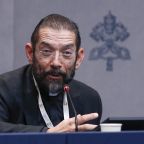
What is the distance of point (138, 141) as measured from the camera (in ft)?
10.5

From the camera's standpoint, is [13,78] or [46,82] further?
A: [13,78]

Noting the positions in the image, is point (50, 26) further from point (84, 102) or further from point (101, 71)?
point (101, 71)

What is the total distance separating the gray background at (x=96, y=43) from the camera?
5.81 metres

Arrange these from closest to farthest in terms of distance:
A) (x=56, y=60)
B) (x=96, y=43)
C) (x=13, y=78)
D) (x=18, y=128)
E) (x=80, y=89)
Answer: (x=18, y=128)
(x=56, y=60)
(x=13, y=78)
(x=80, y=89)
(x=96, y=43)

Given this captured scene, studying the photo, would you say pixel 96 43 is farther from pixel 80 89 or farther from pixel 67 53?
pixel 67 53

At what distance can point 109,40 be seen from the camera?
593 cm

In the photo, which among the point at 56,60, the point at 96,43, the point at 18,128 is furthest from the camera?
the point at 96,43

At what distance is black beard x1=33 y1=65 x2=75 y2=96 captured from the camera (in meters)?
4.00

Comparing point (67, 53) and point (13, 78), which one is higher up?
point (67, 53)

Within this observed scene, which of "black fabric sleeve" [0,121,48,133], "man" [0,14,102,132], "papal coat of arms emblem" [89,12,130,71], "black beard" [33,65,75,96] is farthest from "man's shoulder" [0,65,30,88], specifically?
"papal coat of arms emblem" [89,12,130,71]

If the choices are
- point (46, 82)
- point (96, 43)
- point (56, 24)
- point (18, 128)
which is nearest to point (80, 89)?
point (46, 82)

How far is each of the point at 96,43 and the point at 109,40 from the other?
10 cm

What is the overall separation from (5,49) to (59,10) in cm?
49

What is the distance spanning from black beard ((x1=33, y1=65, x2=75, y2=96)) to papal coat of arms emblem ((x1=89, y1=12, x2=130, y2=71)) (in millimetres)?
1830
